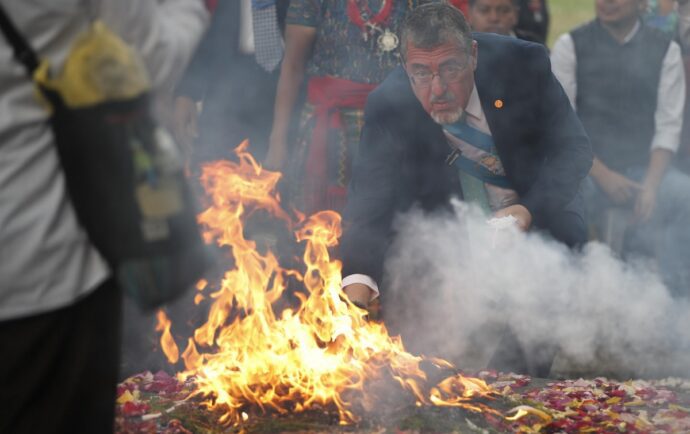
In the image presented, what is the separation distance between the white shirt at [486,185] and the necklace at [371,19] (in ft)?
2.06

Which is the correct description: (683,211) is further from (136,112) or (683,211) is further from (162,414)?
(136,112)

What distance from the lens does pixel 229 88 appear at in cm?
680

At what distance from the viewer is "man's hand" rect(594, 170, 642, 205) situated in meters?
7.03

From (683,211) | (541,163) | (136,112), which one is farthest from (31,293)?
(683,211)

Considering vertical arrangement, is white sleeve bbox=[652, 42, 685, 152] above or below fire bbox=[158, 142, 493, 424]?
above

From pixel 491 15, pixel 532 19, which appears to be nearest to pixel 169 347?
pixel 491 15

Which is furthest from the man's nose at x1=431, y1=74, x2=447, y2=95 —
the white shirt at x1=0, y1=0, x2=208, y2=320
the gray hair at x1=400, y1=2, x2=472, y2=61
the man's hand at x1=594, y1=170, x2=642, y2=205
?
the white shirt at x1=0, y1=0, x2=208, y2=320

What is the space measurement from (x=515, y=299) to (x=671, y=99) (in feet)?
8.03

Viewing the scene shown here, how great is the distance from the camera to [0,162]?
2.46 meters

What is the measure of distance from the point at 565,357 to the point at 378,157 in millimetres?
1630

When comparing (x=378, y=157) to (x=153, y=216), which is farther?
(x=378, y=157)

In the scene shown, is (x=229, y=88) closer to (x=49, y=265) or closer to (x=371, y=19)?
(x=371, y=19)

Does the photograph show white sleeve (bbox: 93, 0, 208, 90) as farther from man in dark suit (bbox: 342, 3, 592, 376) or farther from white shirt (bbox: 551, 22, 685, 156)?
white shirt (bbox: 551, 22, 685, 156)

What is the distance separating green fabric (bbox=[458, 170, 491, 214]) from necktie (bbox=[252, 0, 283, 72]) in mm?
1488
